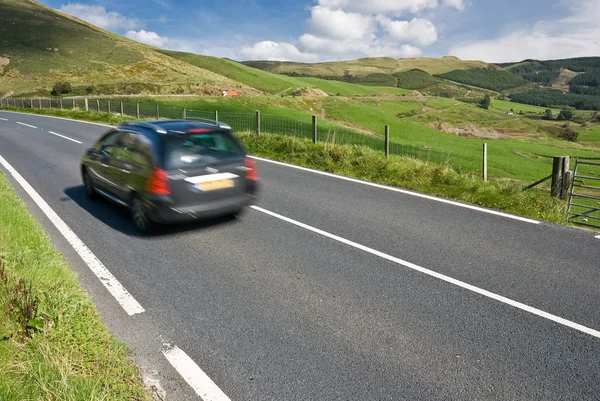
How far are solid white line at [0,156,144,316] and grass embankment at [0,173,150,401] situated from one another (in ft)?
1.38

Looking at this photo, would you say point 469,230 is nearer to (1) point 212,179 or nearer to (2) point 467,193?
(2) point 467,193

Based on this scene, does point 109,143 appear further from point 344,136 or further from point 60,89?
point 60,89

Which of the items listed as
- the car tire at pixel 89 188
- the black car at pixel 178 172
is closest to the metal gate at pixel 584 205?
the black car at pixel 178 172

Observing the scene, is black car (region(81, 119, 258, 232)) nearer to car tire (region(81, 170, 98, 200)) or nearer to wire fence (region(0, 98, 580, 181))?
car tire (region(81, 170, 98, 200))

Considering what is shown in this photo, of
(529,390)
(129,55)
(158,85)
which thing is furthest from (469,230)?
(129,55)

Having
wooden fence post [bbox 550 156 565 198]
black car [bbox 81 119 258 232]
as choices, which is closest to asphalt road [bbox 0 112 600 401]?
black car [bbox 81 119 258 232]

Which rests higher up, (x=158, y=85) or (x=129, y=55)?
(x=129, y=55)

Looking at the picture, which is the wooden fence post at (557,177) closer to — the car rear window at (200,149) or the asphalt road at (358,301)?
the asphalt road at (358,301)

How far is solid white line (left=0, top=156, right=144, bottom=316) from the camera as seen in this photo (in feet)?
15.8

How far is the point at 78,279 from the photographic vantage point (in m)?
5.38

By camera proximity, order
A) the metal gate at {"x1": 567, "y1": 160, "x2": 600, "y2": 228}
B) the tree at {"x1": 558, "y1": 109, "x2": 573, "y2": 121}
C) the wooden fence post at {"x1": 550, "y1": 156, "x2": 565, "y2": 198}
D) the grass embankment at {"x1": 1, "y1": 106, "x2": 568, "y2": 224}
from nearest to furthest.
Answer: the metal gate at {"x1": 567, "y1": 160, "x2": 600, "y2": 228} < the grass embankment at {"x1": 1, "y1": 106, "x2": 568, "y2": 224} < the wooden fence post at {"x1": 550, "y1": 156, "x2": 565, "y2": 198} < the tree at {"x1": 558, "y1": 109, "x2": 573, "y2": 121}

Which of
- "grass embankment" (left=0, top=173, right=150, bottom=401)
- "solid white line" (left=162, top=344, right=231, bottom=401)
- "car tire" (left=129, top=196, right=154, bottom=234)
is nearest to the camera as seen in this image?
"grass embankment" (left=0, top=173, right=150, bottom=401)

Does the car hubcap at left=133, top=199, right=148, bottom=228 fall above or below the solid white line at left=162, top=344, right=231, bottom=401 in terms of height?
above

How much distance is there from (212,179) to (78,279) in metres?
2.48
